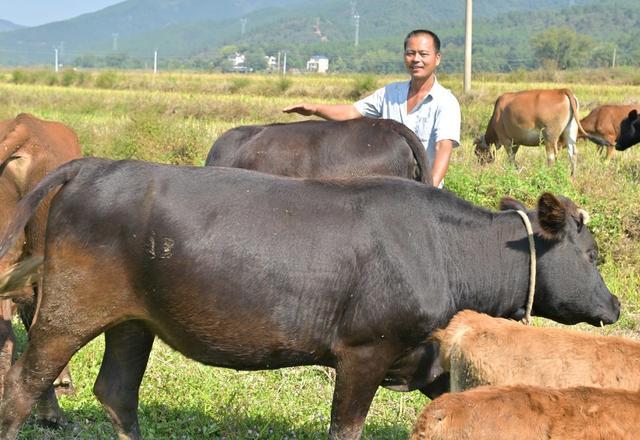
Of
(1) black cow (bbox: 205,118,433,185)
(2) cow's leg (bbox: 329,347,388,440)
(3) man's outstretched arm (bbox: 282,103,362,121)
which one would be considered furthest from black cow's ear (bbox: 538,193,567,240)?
(3) man's outstretched arm (bbox: 282,103,362,121)

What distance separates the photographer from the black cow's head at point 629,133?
1861 cm

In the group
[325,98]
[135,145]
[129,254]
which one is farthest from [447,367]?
[325,98]

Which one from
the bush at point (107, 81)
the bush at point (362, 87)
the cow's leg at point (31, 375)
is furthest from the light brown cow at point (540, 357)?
the bush at point (107, 81)

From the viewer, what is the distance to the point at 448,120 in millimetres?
7410

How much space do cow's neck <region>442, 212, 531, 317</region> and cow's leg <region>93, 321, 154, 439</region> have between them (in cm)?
198

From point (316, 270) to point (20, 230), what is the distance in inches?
65.5

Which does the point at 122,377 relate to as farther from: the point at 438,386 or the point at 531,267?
the point at 531,267

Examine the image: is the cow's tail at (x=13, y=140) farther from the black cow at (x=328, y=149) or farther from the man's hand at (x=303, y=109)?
the man's hand at (x=303, y=109)

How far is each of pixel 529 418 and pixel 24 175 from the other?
424 cm

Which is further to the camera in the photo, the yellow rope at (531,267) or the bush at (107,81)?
the bush at (107,81)

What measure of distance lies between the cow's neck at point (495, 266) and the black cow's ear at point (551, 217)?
0.47ft

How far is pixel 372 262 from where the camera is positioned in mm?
4938

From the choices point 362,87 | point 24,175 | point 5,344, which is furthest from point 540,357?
point 362,87

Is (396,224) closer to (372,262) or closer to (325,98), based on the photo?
(372,262)
